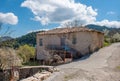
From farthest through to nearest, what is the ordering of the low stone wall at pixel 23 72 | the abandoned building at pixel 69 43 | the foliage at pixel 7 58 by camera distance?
the abandoned building at pixel 69 43, the foliage at pixel 7 58, the low stone wall at pixel 23 72

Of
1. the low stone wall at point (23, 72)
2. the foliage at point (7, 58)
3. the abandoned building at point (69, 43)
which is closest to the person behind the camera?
the low stone wall at point (23, 72)

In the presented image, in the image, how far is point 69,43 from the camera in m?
29.9

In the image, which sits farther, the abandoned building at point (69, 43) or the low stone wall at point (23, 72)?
the abandoned building at point (69, 43)

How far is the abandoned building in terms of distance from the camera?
28.4 meters

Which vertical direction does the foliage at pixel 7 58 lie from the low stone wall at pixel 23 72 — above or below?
above

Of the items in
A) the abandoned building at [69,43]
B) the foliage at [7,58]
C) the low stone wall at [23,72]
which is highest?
the abandoned building at [69,43]

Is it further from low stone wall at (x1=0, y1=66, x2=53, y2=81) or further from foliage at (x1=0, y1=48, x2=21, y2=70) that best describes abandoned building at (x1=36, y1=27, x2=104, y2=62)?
low stone wall at (x1=0, y1=66, x2=53, y2=81)

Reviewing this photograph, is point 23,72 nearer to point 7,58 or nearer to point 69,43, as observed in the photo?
point 7,58

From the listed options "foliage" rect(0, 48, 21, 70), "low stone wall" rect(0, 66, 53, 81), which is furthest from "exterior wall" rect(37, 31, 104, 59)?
"low stone wall" rect(0, 66, 53, 81)

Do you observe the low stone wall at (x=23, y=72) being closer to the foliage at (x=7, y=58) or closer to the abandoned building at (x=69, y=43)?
the foliage at (x=7, y=58)

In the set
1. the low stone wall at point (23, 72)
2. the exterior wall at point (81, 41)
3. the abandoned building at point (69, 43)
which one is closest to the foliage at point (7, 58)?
the low stone wall at point (23, 72)

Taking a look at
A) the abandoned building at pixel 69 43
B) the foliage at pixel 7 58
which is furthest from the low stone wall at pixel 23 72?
the abandoned building at pixel 69 43

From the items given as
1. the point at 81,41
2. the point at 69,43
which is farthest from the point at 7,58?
the point at 69,43

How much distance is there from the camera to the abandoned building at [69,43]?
28.4 m
